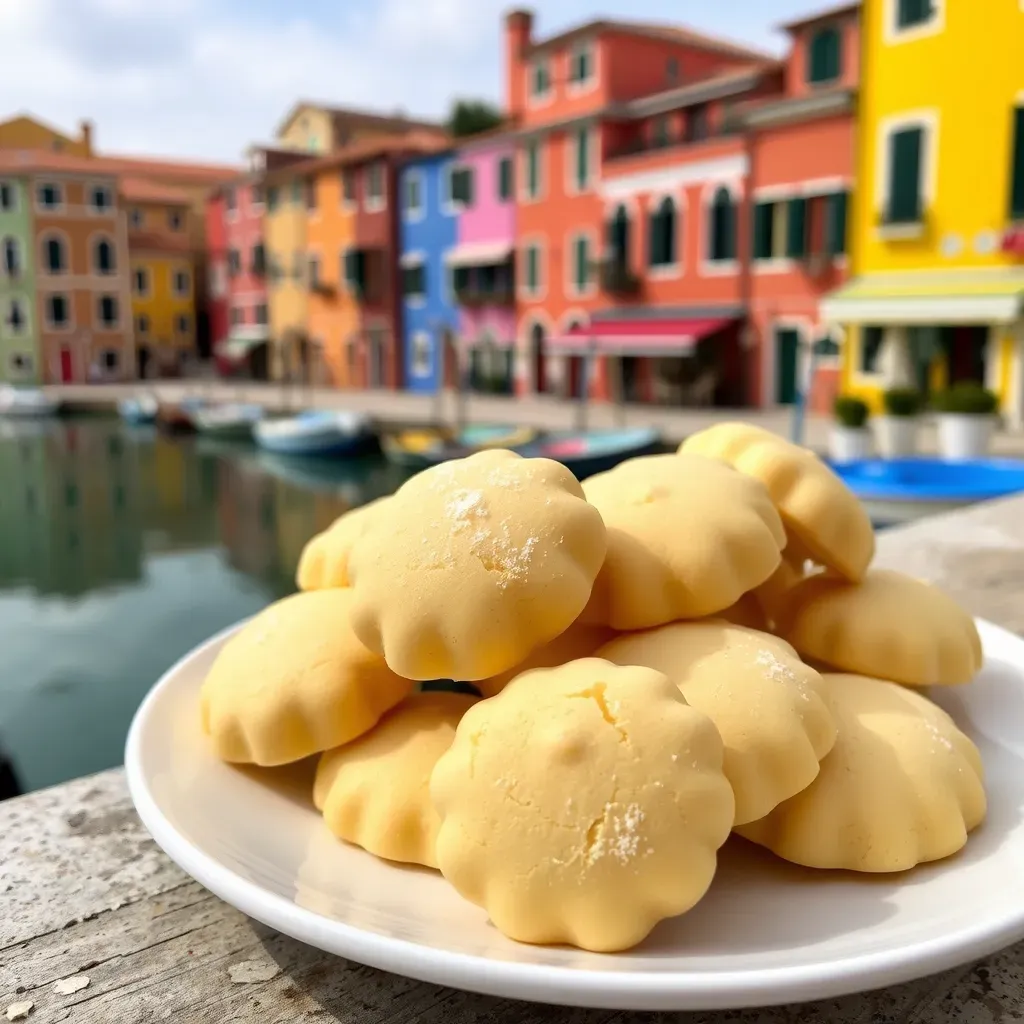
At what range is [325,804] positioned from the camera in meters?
1.27

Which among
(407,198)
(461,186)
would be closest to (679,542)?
(461,186)

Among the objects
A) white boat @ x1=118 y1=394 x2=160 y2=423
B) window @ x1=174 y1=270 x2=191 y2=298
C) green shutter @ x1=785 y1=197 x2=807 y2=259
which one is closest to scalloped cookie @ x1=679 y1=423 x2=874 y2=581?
green shutter @ x1=785 y1=197 x2=807 y2=259

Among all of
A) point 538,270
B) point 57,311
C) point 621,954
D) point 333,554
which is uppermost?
point 538,270

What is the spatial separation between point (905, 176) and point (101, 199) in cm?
2970

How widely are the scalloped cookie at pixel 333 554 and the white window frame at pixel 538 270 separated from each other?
2302 cm

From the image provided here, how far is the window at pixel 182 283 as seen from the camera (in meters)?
39.9

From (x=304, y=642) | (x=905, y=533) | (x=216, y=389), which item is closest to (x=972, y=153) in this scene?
(x=905, y=533)

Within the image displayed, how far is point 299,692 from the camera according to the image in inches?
52.3

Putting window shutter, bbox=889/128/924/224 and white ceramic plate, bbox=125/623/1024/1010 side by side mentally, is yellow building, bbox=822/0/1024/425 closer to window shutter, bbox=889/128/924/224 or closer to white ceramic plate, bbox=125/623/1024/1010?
window shutter, bbox=889/128/924/224

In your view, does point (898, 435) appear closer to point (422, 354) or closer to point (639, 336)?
point (639, 336)

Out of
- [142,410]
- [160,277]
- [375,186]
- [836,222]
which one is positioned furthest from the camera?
[160,277]

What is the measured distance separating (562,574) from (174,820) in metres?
0.53

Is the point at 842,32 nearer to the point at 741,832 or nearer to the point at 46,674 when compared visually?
the point at 46,674

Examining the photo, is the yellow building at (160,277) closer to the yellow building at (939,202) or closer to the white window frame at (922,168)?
the yellow building at (939,202)
